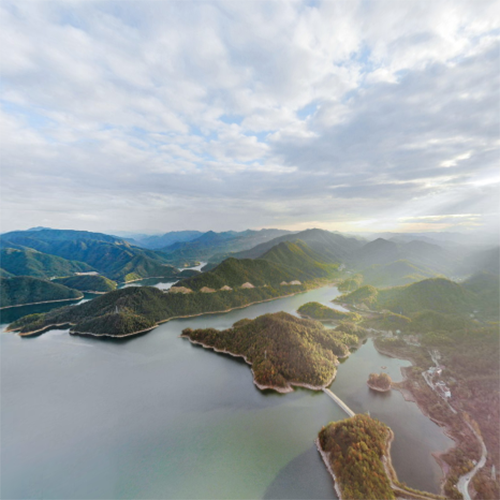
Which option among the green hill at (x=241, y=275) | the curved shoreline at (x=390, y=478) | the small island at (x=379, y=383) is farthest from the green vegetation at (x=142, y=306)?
the curved shoreline at (x=390, y=478)

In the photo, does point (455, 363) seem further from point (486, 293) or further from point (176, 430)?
point (486, 293)

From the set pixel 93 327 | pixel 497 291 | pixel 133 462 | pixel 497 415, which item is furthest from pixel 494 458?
pixel 93 327

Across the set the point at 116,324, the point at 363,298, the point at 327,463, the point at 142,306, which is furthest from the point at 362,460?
the point at 363,298

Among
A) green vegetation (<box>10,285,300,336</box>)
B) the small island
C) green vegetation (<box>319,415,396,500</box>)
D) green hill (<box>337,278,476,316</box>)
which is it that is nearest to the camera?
green vegetation (<box>319,415,396,500</box>)

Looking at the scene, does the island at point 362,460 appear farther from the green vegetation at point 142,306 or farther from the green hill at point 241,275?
the green hill at point 241,275

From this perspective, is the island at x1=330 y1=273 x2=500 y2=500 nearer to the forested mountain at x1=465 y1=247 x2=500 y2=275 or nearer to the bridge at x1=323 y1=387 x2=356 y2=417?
the bridge at x1=323 y1=387 x2=356 y2=417

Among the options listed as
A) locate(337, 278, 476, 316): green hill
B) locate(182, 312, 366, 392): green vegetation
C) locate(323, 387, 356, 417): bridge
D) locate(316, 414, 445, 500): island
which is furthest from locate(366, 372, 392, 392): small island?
locate(337, 278, 476, 316): green hill

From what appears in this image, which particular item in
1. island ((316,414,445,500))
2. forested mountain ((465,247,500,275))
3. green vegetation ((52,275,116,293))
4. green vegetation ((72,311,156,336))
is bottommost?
green vegetation ((52,275,116,293))
